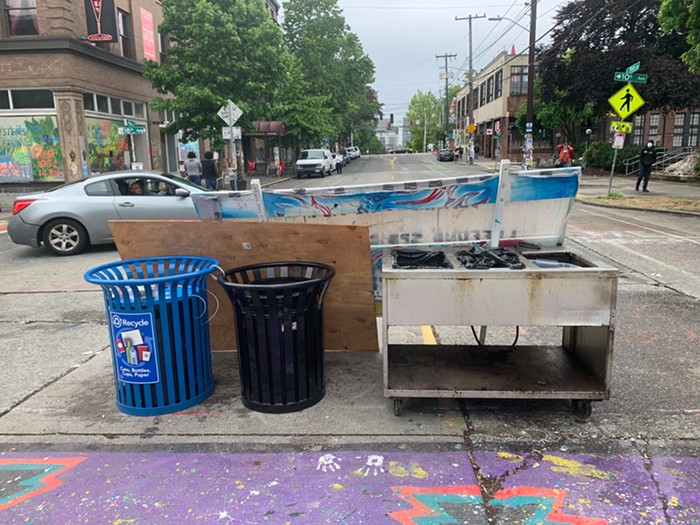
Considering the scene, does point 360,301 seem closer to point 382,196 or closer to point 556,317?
point 382,196

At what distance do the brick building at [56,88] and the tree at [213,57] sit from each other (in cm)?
246

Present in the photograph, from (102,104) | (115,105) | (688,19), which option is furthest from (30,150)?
(688,19)

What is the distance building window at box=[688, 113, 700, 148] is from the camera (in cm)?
3531

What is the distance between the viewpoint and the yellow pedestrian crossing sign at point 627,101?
1730cm

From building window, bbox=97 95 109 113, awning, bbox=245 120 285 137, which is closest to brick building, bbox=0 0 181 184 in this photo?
building window, bbox=97 95 109 113

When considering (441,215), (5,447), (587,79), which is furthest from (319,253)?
(587,79)

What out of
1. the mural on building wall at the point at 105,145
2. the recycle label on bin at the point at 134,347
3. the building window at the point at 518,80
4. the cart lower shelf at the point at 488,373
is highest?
the building window at the point at 518,80

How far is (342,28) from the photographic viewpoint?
4559 centimetres

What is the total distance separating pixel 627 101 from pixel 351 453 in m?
17.6

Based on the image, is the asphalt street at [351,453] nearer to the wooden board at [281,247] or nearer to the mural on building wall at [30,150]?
the wooden board at [281,247]

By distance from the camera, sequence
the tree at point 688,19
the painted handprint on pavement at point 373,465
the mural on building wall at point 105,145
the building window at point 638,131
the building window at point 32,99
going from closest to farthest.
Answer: the painted handprint on pavement at point 373,465, the tree at point 688,19, the building window at point 32,99, the mural on building wall at point 105,145, the building window at point 638,131

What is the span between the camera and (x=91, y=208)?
10320 millimetres

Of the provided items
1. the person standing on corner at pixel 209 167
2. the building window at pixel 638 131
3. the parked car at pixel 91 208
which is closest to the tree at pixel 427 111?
the building window at pixel 638 131

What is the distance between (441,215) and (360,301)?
95 cm
